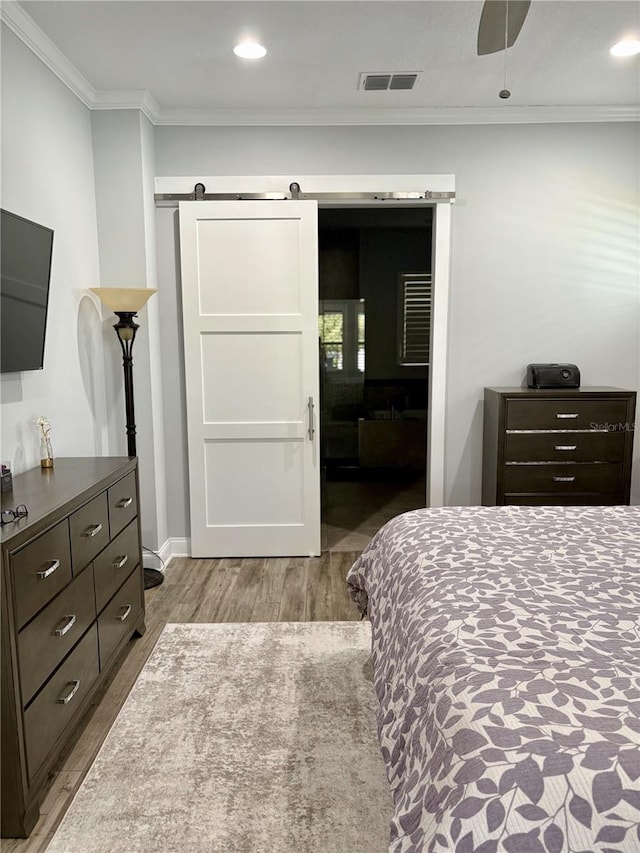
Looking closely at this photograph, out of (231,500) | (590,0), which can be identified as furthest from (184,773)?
(590,0)

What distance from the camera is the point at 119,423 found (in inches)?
147

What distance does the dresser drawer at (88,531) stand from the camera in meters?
2.16

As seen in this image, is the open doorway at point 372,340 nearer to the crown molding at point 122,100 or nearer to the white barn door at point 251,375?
the white barn door at point 251,375

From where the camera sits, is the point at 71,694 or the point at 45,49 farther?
the point at 45,49

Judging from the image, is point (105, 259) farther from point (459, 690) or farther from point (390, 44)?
point (459, 690)

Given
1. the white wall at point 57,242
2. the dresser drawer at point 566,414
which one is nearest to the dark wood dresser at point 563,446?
the dresser drawer at point 566,414

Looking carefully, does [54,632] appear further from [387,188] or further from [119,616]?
[387,188]

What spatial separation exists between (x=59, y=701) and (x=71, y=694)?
0.30ft

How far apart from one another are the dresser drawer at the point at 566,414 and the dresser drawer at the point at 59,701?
2597 mm

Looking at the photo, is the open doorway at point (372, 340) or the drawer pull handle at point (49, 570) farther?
the open doorway at point (372, 340)

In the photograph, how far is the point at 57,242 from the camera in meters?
3.06

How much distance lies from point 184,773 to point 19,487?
118 cm

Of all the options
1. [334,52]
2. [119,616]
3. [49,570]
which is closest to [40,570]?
[49,570]

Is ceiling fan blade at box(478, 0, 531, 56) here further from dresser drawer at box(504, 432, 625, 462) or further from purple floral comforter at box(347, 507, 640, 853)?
dresser drawer at box(504, 432, 625, 462)
